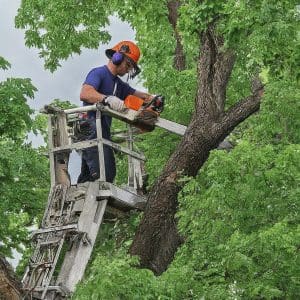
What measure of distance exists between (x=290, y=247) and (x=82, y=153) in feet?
11.6

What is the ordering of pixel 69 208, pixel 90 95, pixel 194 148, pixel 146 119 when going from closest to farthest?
pixel 69 208, pixel 90 95, pixel 146 119, pixel 194 148

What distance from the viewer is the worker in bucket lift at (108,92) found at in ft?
32.0

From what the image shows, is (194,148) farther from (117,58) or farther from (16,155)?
(16,155)

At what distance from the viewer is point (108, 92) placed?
10.2 meters

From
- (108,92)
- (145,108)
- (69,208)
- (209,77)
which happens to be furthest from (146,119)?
(69,208)

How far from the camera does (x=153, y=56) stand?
15508 mm

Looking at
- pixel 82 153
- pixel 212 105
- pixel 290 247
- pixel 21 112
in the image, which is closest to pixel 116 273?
pixel 290 247

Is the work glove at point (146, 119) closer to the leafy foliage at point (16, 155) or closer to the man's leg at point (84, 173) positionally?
the man's leg at point (84, 173)

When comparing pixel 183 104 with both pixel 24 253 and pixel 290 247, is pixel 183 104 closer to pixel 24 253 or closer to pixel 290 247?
pixel 24 253

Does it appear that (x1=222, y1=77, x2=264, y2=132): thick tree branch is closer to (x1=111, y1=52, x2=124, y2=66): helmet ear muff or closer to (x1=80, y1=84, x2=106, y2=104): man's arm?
(x1=111, y1=52, x2=124, y2=66): helmet ear muff

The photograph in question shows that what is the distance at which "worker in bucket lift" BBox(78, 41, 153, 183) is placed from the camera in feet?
32.0

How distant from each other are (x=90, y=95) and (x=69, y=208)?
1.55 m

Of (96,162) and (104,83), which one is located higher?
(104,83)

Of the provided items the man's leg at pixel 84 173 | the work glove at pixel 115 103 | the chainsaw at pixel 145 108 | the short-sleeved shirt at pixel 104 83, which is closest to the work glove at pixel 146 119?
the chainsaw at pixel 145 108
